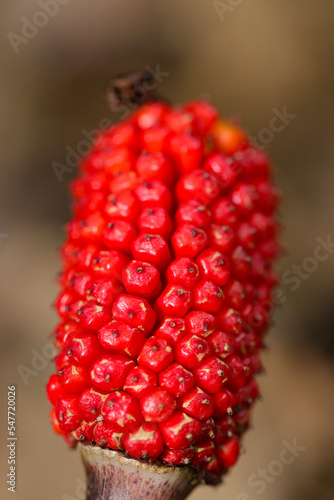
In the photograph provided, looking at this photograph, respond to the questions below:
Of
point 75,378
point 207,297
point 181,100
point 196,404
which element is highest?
point 181,100

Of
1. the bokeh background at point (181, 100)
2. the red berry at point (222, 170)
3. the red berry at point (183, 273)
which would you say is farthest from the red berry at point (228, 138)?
the bokeh background at point (181, 100)

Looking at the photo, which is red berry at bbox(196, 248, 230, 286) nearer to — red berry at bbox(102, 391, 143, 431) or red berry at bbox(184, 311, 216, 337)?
red berry at bbox(184, 311, 216, 337)

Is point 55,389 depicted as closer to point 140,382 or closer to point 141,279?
point 140,382

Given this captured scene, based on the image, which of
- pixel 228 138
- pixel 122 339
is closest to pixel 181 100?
pixel 228 138

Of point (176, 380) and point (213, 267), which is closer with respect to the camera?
point (176, 380)

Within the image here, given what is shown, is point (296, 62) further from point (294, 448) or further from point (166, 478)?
point (166, 478)

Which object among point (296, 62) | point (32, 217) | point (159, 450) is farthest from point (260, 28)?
point (159, 450)

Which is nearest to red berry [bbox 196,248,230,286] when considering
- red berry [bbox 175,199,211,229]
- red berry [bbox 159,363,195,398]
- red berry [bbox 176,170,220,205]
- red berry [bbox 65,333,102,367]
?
red berry [bbox 175,199,211,229]

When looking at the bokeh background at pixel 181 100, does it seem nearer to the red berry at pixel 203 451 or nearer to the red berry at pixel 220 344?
the red berry at pixel 203 451
